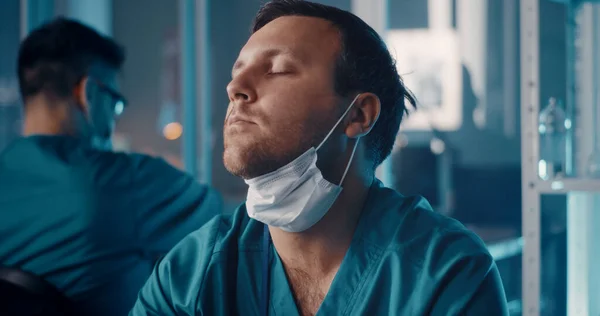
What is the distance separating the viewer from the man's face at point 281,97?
3.69ft

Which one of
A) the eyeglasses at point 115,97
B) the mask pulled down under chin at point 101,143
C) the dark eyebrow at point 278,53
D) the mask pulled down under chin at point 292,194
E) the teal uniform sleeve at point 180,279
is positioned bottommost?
→ the teal uniform sleeve at point 180,279

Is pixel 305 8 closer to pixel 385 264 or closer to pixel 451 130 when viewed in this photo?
pixel 385 264

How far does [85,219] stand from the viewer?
1601 millimetres

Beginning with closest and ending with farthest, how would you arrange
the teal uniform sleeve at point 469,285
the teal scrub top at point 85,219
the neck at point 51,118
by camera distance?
the teal uniform sleeve at point 469,285 → the teal scrub top at point 85,219 → the neck at point 51,118

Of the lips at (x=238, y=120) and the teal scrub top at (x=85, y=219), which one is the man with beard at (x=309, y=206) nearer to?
the lips at (x=238, y=120)

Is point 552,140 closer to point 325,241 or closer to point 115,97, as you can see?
point 325,241

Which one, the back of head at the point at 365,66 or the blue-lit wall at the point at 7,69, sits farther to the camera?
the blue-lit wall at the point at 7,69

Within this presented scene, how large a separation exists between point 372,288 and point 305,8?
1.83ft

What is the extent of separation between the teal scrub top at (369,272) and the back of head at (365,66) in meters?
0.12

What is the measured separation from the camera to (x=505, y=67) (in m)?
4.43

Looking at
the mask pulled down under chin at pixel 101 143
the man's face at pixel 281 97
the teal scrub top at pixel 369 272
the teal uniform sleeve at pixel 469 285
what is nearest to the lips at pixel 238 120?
the man's face at pixel 281 97

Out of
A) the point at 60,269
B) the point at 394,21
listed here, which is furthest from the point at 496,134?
the point at 60,269

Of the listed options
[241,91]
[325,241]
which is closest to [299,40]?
[241,91]

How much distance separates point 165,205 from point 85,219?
0.22m
